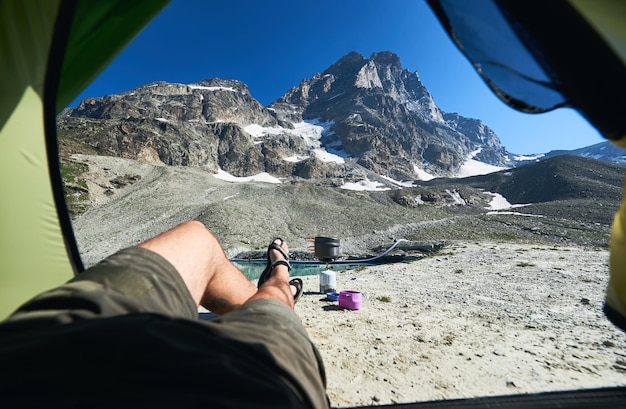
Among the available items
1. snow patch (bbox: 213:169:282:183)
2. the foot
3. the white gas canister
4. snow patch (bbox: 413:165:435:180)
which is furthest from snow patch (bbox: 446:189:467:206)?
the foot

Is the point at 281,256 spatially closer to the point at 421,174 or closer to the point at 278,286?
the point at 278,286

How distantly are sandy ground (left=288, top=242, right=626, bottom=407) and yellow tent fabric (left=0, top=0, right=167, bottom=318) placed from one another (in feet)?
6.06

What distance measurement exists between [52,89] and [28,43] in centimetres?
22

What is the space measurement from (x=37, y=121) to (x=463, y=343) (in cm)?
363

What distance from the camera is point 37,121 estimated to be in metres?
1.62

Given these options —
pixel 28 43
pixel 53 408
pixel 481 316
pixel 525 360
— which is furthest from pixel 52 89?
pixel 481 316

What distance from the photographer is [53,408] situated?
0.46 m

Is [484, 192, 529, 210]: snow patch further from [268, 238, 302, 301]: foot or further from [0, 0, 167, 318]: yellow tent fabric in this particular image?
[0, 0, 167, 318]: yellow tent fabric

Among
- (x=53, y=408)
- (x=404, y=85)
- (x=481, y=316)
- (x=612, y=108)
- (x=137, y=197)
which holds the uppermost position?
(x=404, y=85)

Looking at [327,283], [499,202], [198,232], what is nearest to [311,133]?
[499,202]

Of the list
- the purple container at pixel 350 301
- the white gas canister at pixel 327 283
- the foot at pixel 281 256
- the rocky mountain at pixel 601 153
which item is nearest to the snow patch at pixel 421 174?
the rocky mountain at pixel 601 153

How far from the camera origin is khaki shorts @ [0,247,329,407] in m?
0.81

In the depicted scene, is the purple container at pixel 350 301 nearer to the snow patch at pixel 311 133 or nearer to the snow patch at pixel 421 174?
the snow patch at pixel 311 133

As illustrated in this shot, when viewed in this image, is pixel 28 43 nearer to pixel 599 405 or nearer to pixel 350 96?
pixel 599 405
